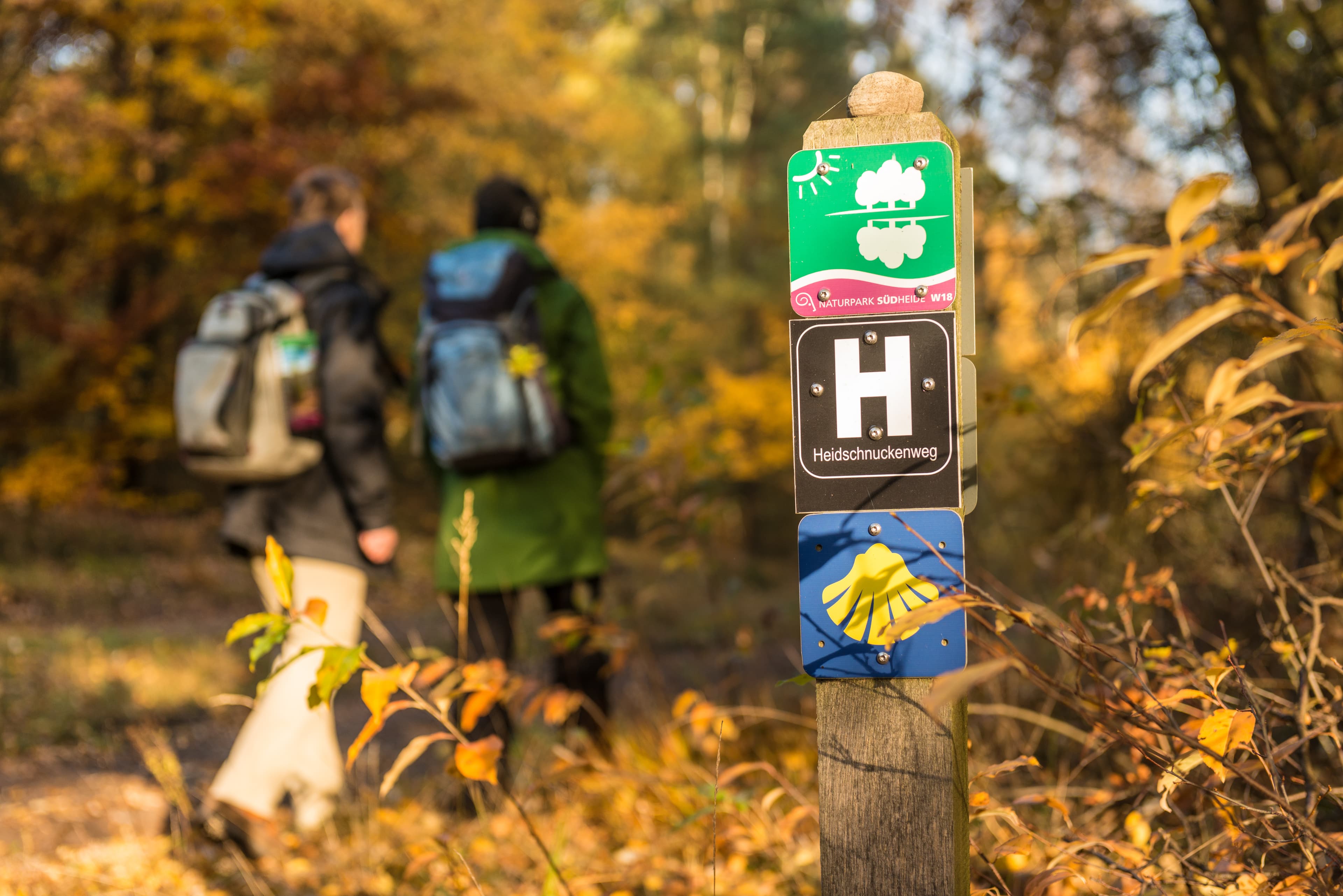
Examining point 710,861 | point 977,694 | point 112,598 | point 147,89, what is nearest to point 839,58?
point 147,89

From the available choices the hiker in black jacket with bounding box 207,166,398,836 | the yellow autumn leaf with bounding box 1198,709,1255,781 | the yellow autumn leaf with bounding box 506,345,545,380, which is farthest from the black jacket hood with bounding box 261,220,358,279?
the yellow autumn leaf with bounding box 1198,709,1255,781

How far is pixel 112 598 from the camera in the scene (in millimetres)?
9766

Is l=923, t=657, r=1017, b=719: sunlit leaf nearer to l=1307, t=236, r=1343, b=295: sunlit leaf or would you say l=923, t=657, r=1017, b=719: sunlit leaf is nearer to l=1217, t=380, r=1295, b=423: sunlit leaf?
l=1217, t=380, r=1295, b=423: sunlit leaf

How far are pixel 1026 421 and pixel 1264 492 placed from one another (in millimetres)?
6680

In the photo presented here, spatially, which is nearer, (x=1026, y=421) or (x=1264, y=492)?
(x=1264, y=492)

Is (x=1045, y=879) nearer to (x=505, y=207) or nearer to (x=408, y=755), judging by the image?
(x=408, y=755)

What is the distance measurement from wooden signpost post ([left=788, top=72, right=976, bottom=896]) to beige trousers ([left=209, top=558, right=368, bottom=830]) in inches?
79.6

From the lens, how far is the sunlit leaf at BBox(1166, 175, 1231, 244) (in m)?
0.91

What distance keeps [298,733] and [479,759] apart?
1.81 meters

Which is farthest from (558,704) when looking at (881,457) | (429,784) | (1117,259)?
(1117,259)

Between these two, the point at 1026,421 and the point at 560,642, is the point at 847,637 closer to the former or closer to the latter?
the point at 560,642

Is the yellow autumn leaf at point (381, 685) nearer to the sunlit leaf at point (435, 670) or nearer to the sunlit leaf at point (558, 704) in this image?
the sunlit leaf at point (435, 670)

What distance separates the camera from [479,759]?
1.71 metres

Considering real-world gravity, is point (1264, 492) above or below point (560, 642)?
above
